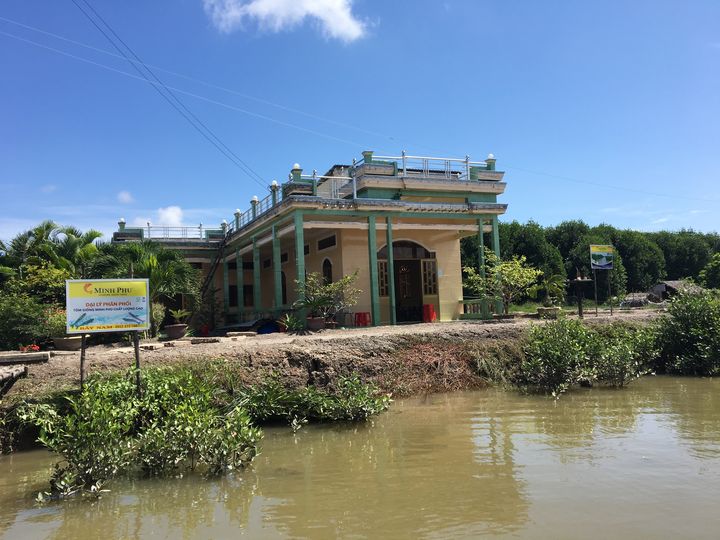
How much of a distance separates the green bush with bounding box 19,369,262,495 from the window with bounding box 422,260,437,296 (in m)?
13.0

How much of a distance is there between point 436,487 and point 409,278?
14317mm

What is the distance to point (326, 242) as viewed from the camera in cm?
1877

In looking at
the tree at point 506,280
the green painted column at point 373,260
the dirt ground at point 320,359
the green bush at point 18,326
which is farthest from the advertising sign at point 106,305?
the tree at point 506,280

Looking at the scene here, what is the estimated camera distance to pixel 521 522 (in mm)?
4637

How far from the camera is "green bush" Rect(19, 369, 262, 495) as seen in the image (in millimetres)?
5938

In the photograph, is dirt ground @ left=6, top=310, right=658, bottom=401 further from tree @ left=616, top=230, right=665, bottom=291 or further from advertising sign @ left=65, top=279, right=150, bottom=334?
tree @ left=616, top=230, right=665, bottom=291

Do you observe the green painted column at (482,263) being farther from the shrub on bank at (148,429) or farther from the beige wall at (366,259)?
the shrub on bank at (148,429)

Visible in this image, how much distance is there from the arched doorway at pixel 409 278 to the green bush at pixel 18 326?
11.2 m

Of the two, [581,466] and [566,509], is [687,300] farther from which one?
[566,509]

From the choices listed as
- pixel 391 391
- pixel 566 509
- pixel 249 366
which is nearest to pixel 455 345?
pixel 391 391

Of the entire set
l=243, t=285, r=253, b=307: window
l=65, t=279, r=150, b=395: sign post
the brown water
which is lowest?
the brown water

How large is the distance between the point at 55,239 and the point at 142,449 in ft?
52.5

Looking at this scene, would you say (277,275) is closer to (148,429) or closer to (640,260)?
(148,429)

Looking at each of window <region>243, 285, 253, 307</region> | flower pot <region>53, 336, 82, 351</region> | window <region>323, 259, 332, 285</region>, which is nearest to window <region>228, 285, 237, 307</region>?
window <region>243, 285, 253, 307</region>
